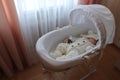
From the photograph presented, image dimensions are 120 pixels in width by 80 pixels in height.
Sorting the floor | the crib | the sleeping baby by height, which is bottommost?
the floor

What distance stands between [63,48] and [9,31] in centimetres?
62

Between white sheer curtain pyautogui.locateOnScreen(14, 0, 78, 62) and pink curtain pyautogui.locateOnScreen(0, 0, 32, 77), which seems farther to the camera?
white sheer curtain pyautogui.locateOnScreen(14, 0, 78, 62)

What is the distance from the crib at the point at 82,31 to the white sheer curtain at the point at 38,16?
213 mm

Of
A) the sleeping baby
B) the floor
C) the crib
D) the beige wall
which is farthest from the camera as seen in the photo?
the beige wall

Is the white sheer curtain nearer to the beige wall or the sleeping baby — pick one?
the sleeping baby

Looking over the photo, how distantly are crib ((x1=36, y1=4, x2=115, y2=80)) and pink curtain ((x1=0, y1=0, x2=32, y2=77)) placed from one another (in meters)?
0.32

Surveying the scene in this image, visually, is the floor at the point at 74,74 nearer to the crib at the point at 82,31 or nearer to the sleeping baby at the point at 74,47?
the crib at the point at 82,31

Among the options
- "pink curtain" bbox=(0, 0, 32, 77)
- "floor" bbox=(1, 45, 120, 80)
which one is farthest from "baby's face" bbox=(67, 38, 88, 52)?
"pink curtain" bbox=(0, 0, 32, 77)

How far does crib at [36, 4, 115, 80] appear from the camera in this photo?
1.04 m

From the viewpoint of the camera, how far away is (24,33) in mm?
1389

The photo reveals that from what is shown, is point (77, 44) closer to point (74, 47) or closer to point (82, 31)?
point (74, 47)

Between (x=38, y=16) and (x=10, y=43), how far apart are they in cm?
45

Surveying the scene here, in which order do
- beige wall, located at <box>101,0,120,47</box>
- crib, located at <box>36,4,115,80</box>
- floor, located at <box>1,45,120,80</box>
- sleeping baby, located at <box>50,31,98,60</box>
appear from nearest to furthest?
crib, located at <box>36,4,115,80</box> < sleeping baby, located at <box>50,31,98,60</box> < floor, located at <box>1,45,120,80</box> < beige wall, located at <box>101,0,120,47</box>

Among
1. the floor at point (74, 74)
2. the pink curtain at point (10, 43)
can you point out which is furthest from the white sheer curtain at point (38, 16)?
the floor at point (74, 74)
